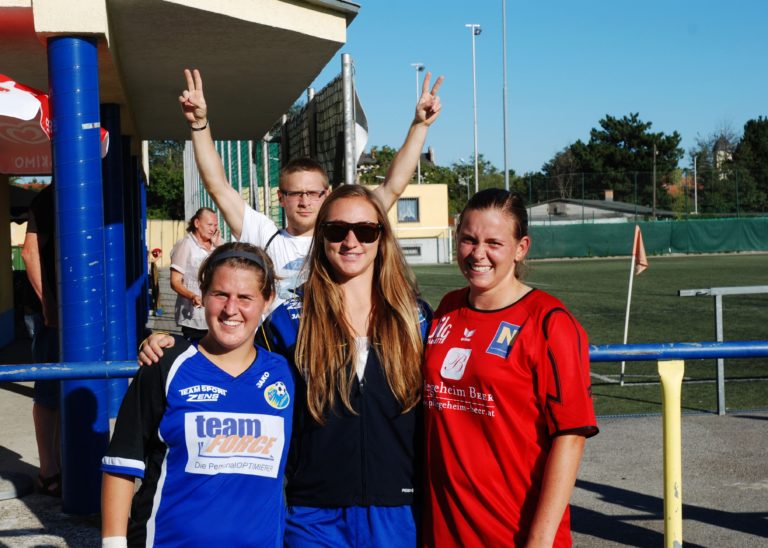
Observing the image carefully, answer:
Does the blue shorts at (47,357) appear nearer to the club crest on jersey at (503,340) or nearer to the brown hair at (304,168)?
the brown hair at (304,168)

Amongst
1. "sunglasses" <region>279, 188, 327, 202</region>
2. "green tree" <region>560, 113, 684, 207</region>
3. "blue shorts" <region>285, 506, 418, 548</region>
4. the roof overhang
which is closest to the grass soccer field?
the roof overhang

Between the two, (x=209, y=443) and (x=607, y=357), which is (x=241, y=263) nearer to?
(x=209, y=443)

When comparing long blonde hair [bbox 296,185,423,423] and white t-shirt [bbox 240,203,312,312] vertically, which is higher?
white t-shirt [bbox 240,203,312,312]

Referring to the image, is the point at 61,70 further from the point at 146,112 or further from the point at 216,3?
the point at 146,112

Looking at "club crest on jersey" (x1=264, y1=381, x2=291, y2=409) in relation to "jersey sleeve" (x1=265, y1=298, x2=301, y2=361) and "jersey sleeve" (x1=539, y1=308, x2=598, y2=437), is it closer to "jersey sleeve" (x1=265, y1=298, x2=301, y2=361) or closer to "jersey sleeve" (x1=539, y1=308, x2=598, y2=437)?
"jersey sleeve" (x1=265, y1=298, x2=301, y2=361)

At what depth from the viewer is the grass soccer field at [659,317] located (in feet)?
30.6

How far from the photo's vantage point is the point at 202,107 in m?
3.31

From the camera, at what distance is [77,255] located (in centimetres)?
493

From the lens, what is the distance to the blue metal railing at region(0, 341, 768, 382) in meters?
3.00

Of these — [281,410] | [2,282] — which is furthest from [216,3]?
[2,282]

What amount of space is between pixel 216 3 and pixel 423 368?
370cm

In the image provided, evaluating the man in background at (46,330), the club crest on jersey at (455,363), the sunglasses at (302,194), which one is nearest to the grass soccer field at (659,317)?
the man in background at (46,330)

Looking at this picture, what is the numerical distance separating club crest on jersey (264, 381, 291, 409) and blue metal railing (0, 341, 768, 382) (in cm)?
77

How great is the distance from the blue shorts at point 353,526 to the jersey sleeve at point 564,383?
1.79 feet
